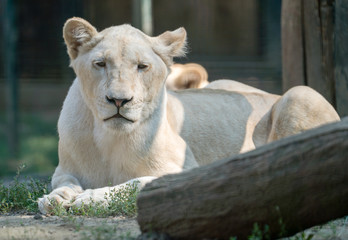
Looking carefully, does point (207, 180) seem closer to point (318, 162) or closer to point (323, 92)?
point (318, 162)

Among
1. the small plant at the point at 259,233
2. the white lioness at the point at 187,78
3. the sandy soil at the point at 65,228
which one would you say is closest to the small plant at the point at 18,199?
the sandy soil at the point at 65,228

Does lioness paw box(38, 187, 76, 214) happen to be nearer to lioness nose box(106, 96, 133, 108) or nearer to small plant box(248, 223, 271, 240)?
lioness nose box(106, 96, 133, 108)

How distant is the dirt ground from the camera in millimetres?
2768

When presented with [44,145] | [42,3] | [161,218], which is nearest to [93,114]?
[161,218]

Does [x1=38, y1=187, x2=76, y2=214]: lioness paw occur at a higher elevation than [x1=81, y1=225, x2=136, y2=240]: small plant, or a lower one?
lower

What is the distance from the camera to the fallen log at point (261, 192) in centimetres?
238

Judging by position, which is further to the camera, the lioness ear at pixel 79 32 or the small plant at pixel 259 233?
the lioness ear at pixel 79 32

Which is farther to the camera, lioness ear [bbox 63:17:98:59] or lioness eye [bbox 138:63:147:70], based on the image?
lioness ear [bbox 63:17:98:59]

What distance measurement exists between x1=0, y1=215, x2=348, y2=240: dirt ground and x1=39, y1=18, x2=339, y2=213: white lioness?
0.96 feet

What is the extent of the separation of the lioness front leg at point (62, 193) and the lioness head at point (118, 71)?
0.44 m

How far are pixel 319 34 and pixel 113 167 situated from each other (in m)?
2.13

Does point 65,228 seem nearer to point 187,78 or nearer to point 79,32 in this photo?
point 79,32

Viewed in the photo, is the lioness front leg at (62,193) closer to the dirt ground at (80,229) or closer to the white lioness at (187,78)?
the dirt ground at (80,229)

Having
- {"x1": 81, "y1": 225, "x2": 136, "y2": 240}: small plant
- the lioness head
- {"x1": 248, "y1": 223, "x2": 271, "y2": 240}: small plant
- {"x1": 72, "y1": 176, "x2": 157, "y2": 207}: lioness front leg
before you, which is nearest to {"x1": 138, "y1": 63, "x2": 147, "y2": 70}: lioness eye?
the lioness head
